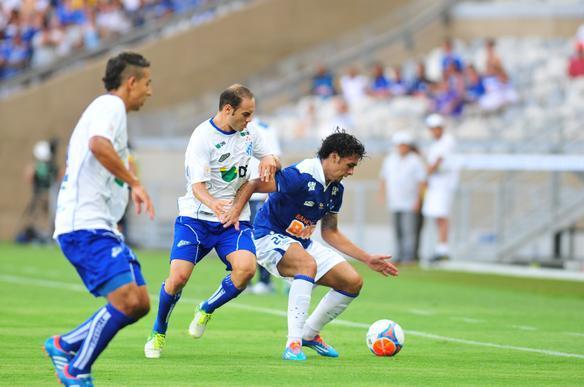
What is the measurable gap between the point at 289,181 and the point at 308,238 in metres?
0.62

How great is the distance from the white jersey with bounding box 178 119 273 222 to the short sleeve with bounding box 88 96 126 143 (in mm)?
2362

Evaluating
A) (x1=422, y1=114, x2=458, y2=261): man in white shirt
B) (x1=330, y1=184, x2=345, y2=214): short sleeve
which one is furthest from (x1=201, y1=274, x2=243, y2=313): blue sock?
(x1=422, y1=114, x2=458, y2=261): man in white shirt

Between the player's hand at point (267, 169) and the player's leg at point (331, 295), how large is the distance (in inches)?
32.9

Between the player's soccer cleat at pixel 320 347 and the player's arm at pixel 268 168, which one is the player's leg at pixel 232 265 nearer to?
the player's arm at pixel 268 168

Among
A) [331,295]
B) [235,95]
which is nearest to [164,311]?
[331,295]

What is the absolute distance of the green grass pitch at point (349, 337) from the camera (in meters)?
9.95

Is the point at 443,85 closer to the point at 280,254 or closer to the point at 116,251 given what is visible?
the point at 280,254

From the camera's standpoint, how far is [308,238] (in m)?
11.5

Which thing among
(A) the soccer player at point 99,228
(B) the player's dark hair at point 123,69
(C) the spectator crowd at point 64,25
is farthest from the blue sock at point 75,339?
(C) the spectator crowd at point 64,25

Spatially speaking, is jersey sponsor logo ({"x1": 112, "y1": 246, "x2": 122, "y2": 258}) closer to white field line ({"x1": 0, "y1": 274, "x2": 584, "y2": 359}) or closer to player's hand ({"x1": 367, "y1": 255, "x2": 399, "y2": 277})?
player's hand ({"x1": 367, "y1": 255, "x2": 399, "y2": 277})

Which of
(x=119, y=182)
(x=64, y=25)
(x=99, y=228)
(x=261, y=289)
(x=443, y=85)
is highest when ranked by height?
(x=64, y=25)

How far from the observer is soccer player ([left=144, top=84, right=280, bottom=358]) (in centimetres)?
1098

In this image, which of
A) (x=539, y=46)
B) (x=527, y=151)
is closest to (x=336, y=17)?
(x=539, y=46)

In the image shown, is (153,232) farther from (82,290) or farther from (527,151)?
(82,290)
